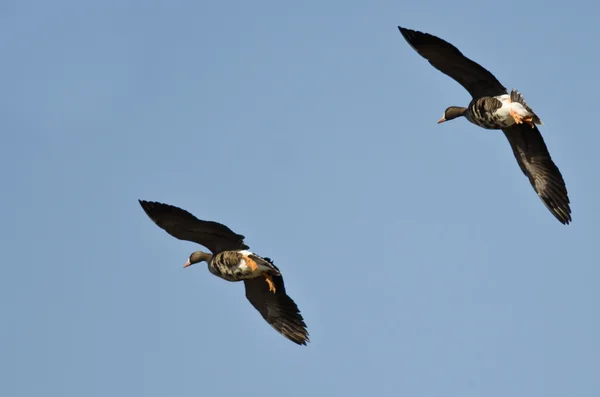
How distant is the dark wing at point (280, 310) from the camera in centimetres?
2581

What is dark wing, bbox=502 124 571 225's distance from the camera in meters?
→ 25.4

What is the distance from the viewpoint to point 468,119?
1013 inches

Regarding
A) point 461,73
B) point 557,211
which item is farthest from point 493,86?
point 557,211

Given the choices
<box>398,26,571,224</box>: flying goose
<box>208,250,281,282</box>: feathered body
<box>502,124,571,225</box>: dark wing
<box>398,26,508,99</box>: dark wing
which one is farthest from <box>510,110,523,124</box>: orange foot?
<box>208,250,281,282</box>: feathered body

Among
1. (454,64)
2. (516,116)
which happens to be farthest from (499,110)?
(454,64)

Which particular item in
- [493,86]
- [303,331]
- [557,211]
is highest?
[493,86]

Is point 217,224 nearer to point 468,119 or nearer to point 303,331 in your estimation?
point 303,331

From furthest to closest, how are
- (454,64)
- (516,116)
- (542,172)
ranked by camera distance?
(542,172)
(454,64)
(516,116)

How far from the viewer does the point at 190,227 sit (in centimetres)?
2491

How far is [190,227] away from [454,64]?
554cm

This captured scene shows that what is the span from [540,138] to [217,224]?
6.10m

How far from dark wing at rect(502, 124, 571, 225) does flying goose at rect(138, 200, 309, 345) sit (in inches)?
198

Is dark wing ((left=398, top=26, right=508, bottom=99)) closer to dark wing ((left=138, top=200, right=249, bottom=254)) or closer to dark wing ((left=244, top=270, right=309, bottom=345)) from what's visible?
dark wing ((left=138, top=200, right=249, bottom=254))

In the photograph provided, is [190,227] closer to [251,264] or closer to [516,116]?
[251,264]
